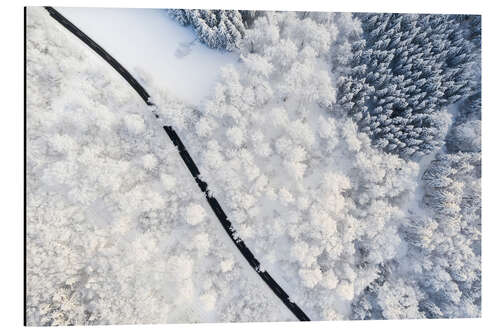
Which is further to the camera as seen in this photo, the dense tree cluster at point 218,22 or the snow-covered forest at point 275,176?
the snow-covered forest at point 275,176

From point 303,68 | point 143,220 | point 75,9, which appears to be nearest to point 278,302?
point 143,220

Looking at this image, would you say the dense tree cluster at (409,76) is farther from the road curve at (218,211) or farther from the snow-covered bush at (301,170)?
the road curve at (218,211)

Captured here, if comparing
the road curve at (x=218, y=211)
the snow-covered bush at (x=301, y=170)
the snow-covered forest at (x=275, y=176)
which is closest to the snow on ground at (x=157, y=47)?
the snow-covered forest at (x=275, y=176)

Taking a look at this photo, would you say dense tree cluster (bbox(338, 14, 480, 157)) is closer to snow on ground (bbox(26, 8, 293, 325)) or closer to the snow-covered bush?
the snow-covered bush

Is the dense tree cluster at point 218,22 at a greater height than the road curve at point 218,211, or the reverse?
the dense tree cluster at point 218,22

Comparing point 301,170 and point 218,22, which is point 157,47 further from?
point 301,170

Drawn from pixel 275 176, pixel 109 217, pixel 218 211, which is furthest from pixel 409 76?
pixel 109 217

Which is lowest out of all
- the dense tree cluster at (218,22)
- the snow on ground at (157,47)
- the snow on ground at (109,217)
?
the snow on ground at (109,217)
